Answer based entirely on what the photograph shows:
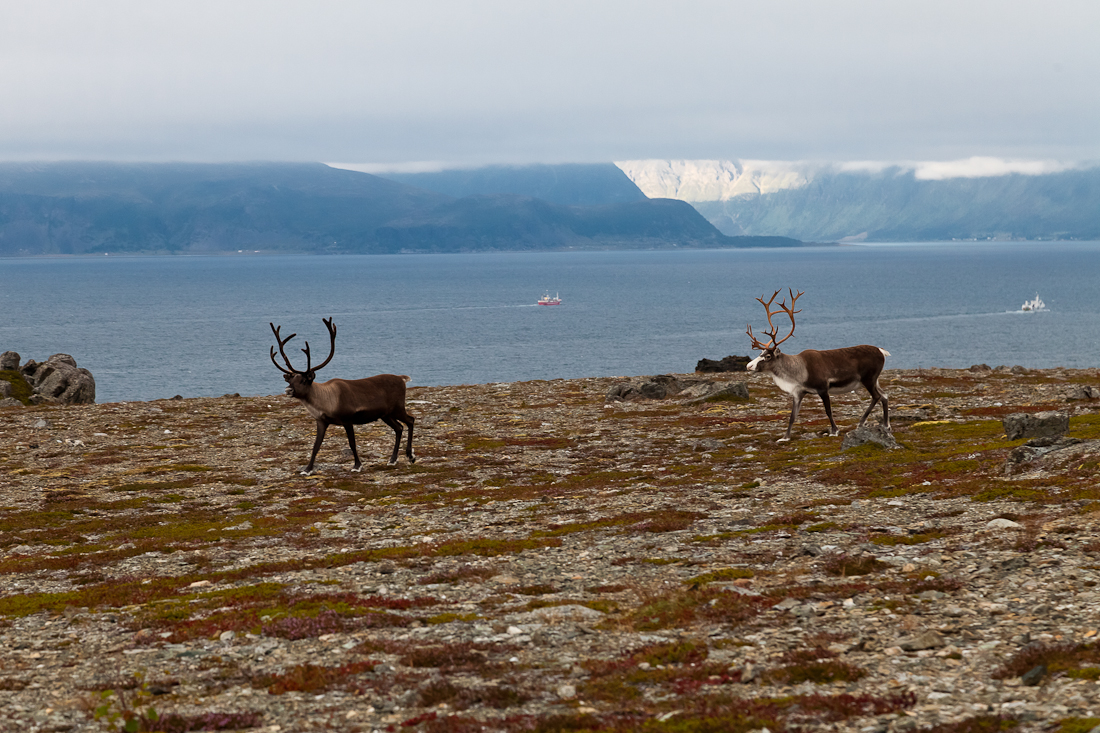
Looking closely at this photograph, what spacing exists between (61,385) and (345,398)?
129 feet

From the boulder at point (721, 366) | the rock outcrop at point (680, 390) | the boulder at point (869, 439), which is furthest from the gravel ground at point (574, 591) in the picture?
the boulder at point (721, 366)

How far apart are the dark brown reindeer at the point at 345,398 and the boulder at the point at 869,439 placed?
45.8 feet

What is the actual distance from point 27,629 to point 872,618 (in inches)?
500

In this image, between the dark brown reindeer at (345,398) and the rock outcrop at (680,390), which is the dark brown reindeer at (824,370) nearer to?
the dark brown reindeer at (345,398)

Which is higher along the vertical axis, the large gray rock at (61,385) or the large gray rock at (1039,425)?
the large gray rock at (1039,425)

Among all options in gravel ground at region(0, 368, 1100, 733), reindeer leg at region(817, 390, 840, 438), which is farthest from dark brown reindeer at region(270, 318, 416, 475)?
reindeer leg at region(817, 390, 840, 438)

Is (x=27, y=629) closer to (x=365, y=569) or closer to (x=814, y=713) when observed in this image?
(x=365, y=569)

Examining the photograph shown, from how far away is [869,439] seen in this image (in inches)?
1162

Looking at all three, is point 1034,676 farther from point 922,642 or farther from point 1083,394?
point 1083,394

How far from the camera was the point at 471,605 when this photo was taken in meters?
15.3

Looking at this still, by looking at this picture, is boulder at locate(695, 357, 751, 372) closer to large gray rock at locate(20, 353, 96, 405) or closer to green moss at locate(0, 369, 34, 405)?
large gray rock at locate(20, 353, 96, 405)

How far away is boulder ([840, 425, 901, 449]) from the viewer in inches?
1155

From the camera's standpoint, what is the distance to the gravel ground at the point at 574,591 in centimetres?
1072

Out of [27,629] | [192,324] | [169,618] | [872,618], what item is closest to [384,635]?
[169,618]
